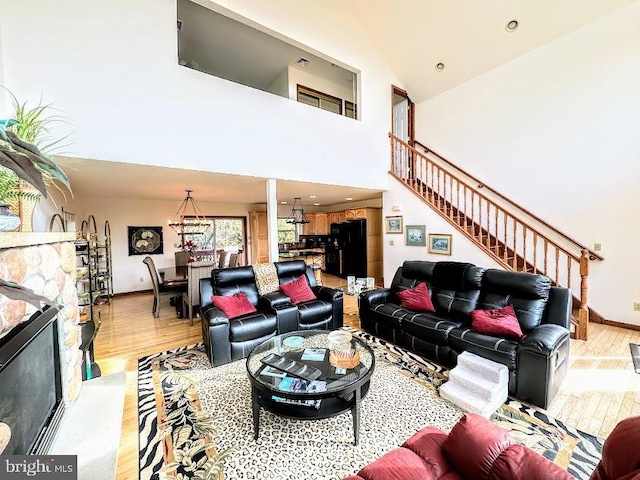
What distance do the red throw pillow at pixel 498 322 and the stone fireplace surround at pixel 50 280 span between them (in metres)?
3.48

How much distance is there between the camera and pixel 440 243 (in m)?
5.12

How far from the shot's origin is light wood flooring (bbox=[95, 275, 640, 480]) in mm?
2094

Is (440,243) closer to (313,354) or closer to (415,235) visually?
(415,235)

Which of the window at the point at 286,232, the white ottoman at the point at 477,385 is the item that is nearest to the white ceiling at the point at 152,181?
the window at the point at 286,232

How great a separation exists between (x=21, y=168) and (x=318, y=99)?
6.74 m

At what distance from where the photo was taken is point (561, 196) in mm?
4594

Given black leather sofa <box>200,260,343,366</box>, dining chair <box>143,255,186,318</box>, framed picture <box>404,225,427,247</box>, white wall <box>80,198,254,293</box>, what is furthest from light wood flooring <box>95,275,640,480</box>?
framed picture <box>404,225,427,247</box>

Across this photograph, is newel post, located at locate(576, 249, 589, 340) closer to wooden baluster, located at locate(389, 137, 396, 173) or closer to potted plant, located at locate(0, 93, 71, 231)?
wooden baluster, located at locate(389, 137, 396, 173)

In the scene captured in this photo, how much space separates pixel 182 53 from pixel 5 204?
573 cm

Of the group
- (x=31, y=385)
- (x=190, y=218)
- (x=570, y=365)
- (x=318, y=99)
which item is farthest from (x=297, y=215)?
(x=31, y=385)

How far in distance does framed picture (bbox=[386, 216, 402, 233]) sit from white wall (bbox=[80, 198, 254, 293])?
5.44 meters

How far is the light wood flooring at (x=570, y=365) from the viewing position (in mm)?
2094

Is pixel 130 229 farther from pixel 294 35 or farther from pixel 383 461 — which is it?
pixel 383 461

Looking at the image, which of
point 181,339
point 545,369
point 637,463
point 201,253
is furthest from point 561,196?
point 201,253
